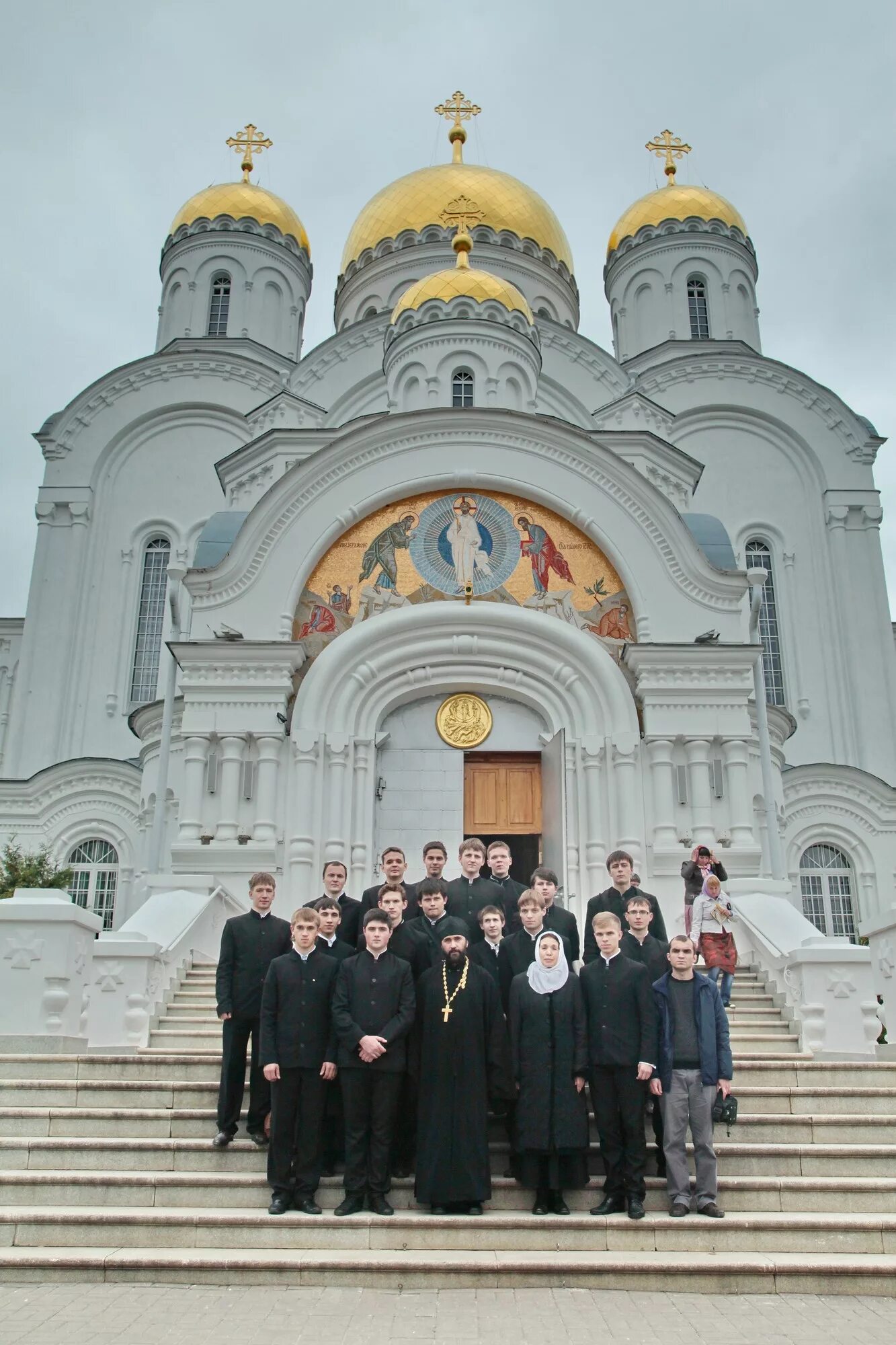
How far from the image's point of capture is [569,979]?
598 cm

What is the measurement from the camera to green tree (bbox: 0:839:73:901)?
49.4ft

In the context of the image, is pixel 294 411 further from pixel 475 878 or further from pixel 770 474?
pixel 475 878

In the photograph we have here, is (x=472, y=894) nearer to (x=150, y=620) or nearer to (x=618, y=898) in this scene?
(x=618, y=898)

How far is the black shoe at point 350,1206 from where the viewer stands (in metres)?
5.48

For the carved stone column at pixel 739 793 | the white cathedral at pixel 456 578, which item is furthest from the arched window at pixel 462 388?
the carved stone column at pixel 739 793

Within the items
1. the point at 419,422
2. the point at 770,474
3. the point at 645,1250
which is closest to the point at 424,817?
the point at 419,422

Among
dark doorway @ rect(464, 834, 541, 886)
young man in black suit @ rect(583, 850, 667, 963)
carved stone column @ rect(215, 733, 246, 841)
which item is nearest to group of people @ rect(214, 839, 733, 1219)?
young man in black suit @ rect(583, 850, 667, 963)

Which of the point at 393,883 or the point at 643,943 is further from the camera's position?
the point at 643,943

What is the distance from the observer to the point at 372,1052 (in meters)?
5.71

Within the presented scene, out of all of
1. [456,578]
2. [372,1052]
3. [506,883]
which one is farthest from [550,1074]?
[456,578]

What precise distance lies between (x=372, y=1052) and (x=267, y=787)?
24.0 ft

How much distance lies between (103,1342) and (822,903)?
1524 centimetres

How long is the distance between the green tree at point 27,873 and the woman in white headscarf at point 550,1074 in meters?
10.4

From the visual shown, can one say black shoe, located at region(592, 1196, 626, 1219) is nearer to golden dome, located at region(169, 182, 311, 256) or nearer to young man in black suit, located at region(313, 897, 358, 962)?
young man in black suit, located at region(313, 897, 358, 962)
